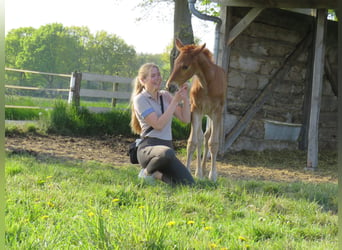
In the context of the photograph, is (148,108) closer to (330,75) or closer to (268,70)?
(268,70)

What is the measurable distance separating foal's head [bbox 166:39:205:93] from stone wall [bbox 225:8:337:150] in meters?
3.36

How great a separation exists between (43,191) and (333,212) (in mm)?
2292

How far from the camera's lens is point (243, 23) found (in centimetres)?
714

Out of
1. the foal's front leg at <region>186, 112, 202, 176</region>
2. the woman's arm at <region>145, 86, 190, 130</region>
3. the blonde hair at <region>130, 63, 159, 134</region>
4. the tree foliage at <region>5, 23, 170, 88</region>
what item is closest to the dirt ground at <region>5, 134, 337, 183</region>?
the foal's front leg at <region>186, 112, 202, 176</region>

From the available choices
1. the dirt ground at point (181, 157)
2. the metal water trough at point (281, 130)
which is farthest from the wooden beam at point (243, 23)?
the dirt ground at point (181, 157)

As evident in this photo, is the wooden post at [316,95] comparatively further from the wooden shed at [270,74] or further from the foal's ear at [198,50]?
the foal's ear at [198,50]

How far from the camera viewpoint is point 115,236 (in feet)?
6.49

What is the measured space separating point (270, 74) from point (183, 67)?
4.48 meters

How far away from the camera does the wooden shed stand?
7.91 m

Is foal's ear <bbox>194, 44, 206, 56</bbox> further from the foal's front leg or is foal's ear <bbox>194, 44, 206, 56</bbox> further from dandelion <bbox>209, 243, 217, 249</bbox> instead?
dandelion <bbox>209, 243, 217, 249</bbox>

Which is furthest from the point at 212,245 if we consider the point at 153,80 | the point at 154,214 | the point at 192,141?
the point at 192,141

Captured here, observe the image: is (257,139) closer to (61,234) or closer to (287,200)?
(287,200)

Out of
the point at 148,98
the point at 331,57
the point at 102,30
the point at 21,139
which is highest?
the point at 102,30

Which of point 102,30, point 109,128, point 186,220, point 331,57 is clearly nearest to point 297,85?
point 331,57
